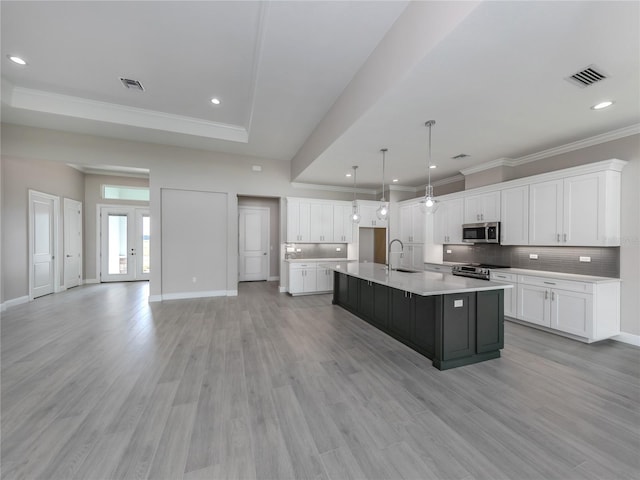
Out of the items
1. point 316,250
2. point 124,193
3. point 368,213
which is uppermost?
point 124,193

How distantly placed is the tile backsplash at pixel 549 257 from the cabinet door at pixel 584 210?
0.38 metres

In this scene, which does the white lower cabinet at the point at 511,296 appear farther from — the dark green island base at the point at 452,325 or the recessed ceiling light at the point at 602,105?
the recessed ceiling light at the point at 602,105

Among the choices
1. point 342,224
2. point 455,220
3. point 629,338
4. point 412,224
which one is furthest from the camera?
point 342,224

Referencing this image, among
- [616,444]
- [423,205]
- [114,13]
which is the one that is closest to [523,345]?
[616,444]

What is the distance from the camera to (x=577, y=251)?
3.93 meters

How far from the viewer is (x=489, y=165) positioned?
4.93 metres

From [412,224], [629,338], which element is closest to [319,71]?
[412,224]

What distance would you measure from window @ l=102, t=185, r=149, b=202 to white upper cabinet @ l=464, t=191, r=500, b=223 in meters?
9.23

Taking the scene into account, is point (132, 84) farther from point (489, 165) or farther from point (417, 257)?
point (417, 257)

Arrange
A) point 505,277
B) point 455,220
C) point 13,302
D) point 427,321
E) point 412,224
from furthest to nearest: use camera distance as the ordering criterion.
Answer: point 412,224
point 455,220
point 13,302
point 505,277
point 427,321

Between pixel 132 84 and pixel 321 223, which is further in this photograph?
pixel 321 223

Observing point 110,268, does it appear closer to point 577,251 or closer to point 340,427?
point 340,427

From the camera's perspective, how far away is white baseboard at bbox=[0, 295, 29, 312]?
4656mm

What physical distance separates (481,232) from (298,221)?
4132 mm
